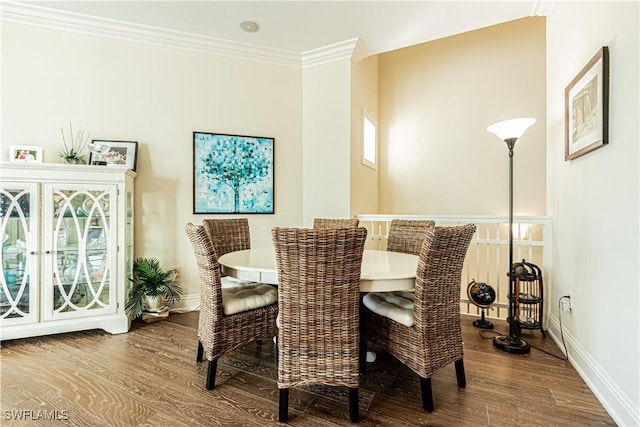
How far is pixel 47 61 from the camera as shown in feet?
9.37

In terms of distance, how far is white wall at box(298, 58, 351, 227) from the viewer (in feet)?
11.3

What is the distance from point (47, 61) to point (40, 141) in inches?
29.2

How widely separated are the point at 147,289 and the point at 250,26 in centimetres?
272

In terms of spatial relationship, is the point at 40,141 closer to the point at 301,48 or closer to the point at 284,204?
the point at 284,204

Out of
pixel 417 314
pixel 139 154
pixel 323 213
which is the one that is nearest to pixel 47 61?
pixel 139 154

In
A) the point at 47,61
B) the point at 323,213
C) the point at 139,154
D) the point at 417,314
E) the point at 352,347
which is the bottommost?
the point at 352,347

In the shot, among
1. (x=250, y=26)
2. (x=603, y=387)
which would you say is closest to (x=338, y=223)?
(x=603, y=387)

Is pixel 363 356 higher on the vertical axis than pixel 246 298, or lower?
lower

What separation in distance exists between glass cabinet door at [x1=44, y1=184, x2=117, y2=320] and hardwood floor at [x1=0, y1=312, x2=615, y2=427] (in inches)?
13.9

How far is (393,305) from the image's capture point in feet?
5.97

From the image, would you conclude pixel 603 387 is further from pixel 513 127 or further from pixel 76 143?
pixel 76 143

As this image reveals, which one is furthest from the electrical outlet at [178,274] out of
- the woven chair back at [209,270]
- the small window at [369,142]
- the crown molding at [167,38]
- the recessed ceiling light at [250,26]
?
the recessed ceiling light at [250,26]

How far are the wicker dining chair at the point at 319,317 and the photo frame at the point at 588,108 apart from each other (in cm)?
150

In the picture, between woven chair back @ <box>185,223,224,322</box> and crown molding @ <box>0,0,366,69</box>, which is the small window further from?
woven chair back @ <box>185,223,224,322</box>
